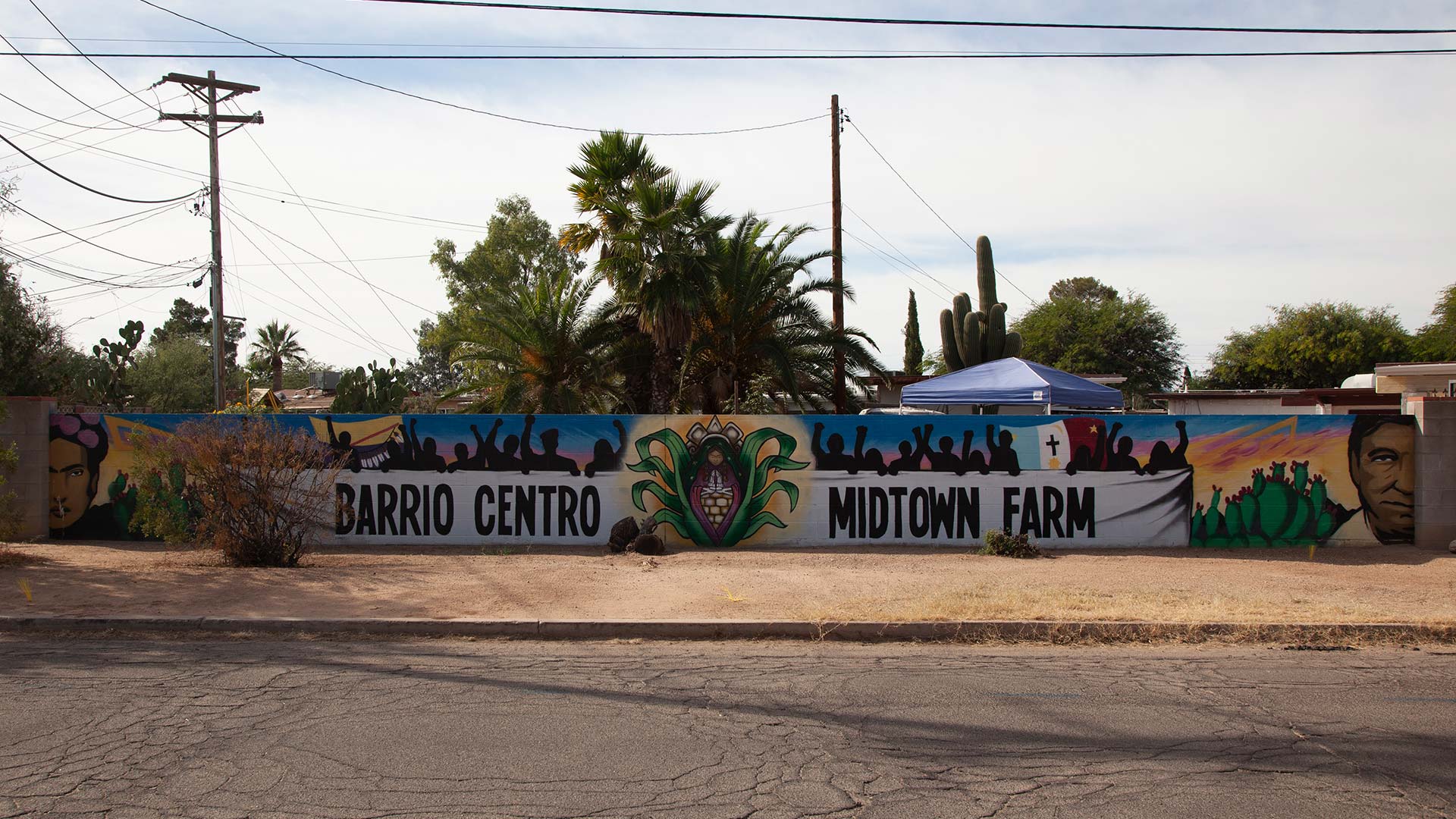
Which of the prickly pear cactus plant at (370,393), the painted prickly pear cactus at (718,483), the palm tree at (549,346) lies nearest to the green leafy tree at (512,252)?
the prickly pear cactus plant at (370,393)

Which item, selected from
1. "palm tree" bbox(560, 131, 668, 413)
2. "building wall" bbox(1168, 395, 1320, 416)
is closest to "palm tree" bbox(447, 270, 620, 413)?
"palm tree" bbox(560, 131, 668, 413)

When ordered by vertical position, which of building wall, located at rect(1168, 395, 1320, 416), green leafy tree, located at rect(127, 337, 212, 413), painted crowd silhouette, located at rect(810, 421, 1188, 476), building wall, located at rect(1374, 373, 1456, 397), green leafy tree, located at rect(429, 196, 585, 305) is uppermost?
green leafy tree, located at rect(429, 196, 585, 305)

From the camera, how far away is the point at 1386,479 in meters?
13.7

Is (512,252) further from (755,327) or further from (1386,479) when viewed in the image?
(1386,479)

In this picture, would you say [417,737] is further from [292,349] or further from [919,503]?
[292,349]

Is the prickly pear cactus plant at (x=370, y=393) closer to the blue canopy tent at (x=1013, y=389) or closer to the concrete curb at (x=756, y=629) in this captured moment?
the blue canopy tent at (x=1013, y=389)

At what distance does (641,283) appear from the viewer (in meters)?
20.5

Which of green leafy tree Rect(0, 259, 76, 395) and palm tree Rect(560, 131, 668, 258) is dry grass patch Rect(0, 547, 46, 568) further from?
palm tree Rect(560, 131, 668, 258)

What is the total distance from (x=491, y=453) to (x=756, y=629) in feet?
22.1

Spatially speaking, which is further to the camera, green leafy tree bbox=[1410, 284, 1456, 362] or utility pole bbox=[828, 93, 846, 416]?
green leafy tree bbox=[1410, 284, 1456, 362]

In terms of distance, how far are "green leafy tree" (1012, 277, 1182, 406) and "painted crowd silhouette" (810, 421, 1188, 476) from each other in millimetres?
39098

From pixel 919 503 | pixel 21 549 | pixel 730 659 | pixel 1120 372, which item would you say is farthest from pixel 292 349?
pixel 730 659

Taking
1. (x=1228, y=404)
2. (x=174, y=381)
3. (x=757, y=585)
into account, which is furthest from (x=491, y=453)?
(x=174, y=381)

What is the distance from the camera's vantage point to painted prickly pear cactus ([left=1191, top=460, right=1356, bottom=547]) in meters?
13.7
